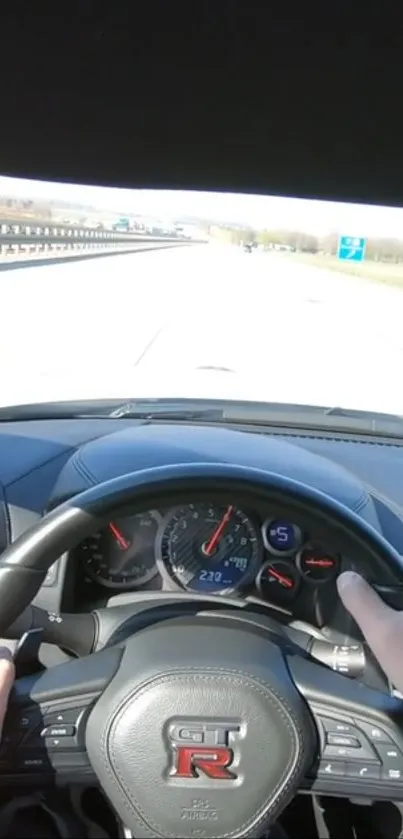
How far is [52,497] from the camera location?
12.1 ft

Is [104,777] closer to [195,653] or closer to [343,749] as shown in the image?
[195,653]

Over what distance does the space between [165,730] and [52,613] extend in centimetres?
72

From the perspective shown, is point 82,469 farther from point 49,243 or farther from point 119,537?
point 49,243

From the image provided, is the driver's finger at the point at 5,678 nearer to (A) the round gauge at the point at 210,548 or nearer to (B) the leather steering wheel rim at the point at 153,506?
(B) the leather steering wheel rim at the point at 153,506

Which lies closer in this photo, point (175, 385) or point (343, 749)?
point (343, 749)

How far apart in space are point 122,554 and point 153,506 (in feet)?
2.85

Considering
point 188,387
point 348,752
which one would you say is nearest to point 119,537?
point 348,752

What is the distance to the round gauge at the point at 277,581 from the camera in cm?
335

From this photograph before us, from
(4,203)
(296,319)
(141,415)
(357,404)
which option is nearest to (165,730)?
(4,203)

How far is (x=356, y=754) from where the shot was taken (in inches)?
101

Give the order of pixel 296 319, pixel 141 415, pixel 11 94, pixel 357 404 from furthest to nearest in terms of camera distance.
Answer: pixel 296 319
pixel 357 404
pixel 141 415
pixel 11 94

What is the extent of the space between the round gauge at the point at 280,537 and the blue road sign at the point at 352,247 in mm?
1825

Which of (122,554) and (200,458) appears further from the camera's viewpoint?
(200,458)

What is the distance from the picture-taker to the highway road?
6.57 metres
